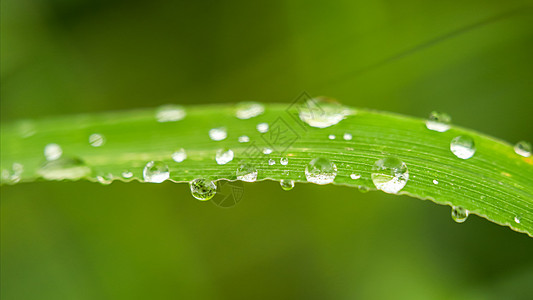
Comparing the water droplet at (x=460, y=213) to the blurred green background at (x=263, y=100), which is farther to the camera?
the blurred green background at (x=263, y=100)

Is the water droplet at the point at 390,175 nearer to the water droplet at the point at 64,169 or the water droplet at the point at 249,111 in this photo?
the water droplet at the point at 249,111

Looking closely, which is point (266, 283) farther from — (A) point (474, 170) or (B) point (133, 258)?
(A) point (474, 170)

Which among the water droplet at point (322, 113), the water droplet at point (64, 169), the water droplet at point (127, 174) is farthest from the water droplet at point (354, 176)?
the water droplet at point (64, 169)

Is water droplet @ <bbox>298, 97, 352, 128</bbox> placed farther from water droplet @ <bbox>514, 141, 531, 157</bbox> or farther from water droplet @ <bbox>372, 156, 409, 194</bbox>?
water droplet @ <bbox>514, 141, 531, 157</bbox>

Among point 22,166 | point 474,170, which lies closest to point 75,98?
point 22,166

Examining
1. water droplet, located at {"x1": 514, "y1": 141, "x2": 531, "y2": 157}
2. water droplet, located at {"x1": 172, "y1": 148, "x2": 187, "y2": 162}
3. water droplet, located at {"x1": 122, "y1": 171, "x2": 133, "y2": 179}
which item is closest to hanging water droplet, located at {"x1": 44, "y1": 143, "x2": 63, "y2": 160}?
water droplet, located at {"x1": 122, "y1": 171, "x2": 133, "y2": 179}

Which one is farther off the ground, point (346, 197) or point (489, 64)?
point (489, 64)
